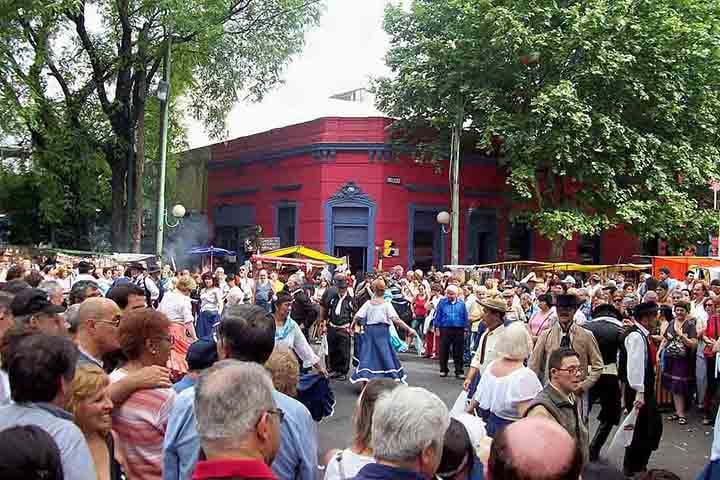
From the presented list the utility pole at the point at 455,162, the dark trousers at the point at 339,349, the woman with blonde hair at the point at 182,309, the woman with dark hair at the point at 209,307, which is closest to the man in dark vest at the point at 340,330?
the dark trousers at the point at 339,349

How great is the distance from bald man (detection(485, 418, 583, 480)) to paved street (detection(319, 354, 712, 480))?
6116 mm

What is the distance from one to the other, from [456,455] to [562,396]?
6.06 feet

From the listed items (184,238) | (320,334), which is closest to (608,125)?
(320,334)

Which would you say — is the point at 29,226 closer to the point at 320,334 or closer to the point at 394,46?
the point at 394,46

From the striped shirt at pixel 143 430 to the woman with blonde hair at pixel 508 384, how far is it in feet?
8.44

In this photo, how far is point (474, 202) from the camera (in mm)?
31094

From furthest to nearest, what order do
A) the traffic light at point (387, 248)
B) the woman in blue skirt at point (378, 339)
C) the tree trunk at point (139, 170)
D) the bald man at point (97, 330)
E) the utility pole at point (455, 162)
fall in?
the traffic light at point (387, 248) < the tree trunk at point (139, 170) < the utility pole at point (455, 162) < the woman in blue skirt at point (378, 339) < the bald man at point (97, 330)

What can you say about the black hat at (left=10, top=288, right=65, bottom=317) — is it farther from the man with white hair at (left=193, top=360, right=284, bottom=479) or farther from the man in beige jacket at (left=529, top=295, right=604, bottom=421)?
the man in beige jacket at (left=529, top=295, right=604, bottom=421)

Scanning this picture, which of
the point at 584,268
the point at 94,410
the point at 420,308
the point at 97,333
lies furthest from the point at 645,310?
the point at 584,268

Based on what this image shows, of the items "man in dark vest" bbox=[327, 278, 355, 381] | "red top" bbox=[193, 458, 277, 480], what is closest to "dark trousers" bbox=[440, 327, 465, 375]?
"man in dark vest" bbox=[327, 278, 355, 381]

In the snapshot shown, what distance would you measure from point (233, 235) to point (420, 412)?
3336cm

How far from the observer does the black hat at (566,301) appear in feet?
24.3

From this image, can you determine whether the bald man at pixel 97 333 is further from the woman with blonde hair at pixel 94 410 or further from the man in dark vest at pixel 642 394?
the man in dark vest at pixel 642 394

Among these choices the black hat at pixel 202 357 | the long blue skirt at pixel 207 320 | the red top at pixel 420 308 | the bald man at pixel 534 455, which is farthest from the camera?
the red top at pixel 420 308
